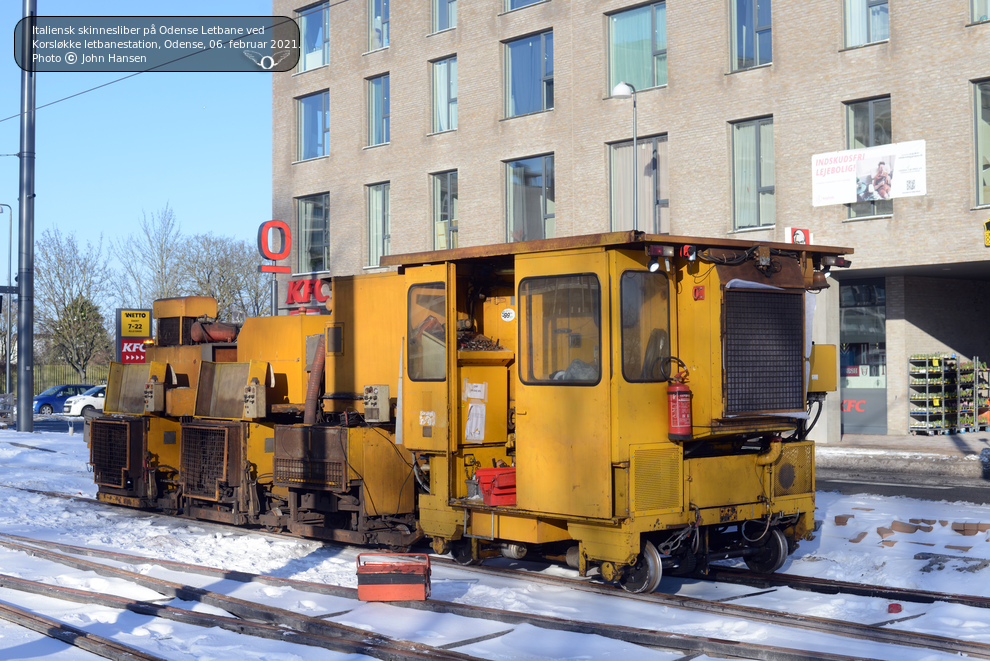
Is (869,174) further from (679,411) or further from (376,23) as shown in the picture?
(376,23)

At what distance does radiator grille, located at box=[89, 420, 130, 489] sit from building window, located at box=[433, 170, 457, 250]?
17.0 metres

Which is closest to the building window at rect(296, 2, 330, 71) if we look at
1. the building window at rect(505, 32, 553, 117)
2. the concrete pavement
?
the building window at rect(505, 32, 553, 117)

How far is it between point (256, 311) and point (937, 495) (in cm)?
4950

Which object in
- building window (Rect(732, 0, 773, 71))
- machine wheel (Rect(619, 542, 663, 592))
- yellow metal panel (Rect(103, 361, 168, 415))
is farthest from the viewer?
building window (Rect(732, 0, 773, 71))

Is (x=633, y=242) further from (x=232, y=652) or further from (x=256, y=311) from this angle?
(x=256, y=311)

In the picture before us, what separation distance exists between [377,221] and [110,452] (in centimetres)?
1977

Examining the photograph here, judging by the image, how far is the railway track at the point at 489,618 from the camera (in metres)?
6.49

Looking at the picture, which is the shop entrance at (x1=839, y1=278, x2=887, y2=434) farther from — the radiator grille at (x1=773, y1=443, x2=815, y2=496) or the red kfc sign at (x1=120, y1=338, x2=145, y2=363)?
the radiator grille at (x1=773, y1=443, x2=815, y2=496)

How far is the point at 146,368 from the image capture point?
14.7 meters

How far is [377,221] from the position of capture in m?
33.8

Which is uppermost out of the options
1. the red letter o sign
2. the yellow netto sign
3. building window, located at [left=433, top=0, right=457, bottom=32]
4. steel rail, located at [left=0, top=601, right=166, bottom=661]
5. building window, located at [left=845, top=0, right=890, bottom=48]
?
building window, located at [left=433, top=0, right=457, bottom=32]

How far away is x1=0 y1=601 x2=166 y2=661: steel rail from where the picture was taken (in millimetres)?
6508

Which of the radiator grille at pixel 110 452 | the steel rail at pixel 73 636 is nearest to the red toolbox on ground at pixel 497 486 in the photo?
the steel rail at pixel 73 636

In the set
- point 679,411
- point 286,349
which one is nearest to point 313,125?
point 286,349
